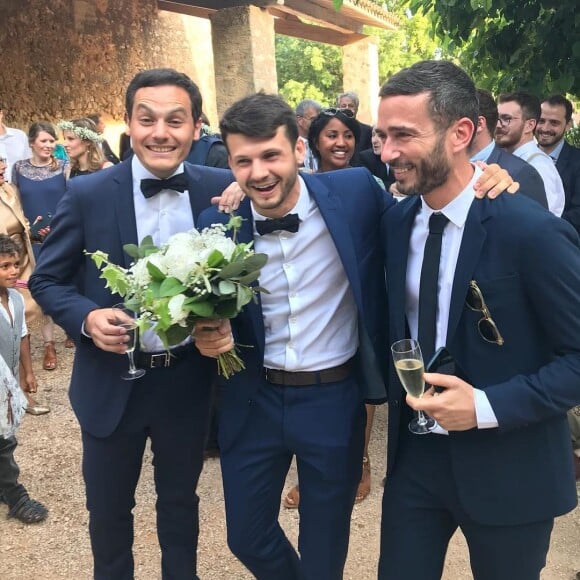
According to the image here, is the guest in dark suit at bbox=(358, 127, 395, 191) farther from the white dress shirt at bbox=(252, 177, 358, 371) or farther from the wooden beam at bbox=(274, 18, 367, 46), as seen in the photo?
the wooden beam at bbox=(274, 18, 367, 46)

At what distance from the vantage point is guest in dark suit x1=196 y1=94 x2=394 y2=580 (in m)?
2.64

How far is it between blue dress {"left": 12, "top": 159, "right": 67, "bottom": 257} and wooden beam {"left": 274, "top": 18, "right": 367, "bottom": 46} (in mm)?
11247

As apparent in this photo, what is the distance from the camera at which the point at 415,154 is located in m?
2.10

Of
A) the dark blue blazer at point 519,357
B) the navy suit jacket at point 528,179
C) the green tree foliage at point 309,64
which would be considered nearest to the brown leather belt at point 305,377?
the dark blue blazer at point 519,357

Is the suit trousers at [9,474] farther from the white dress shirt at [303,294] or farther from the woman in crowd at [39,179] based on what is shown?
the woman in crowd at [39,179]

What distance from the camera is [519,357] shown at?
82.2 inches

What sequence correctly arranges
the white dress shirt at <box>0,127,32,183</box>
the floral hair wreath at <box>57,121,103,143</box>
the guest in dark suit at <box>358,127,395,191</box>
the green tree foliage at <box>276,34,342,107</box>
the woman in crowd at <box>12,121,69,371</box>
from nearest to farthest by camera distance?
1. the guest in dark suit at <box>358,127,395,191</box>
2. the floral hair wreath at <box>57,121,103,143</box>
3. the woman in crowd at <box>12,121,69,371</box>
4. the white dress shirt at <box>0,127,32,183</box>
5. the green tree foliage at <box>276,34,342,107</box>

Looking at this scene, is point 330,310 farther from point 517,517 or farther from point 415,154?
point 517,517

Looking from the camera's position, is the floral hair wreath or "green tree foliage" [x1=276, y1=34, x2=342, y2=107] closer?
the floral hair wreath

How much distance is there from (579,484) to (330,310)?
2.86m

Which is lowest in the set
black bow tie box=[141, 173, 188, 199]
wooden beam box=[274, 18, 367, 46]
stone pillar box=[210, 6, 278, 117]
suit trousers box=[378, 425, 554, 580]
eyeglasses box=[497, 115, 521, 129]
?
suit trousers box=[378, 425, 554, 580]

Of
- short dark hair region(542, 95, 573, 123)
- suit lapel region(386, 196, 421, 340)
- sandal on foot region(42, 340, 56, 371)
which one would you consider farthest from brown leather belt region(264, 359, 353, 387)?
sandal on foot region(42, 340, 56, 371)

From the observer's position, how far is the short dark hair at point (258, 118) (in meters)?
2.48

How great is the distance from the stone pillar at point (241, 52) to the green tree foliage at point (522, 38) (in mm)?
4682
